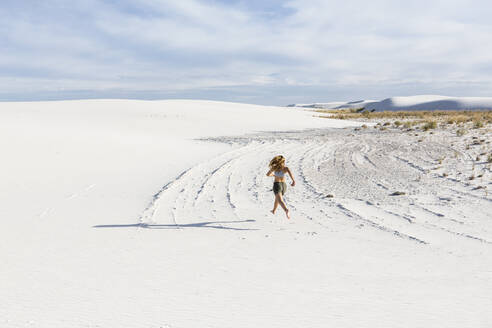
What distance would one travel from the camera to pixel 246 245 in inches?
246

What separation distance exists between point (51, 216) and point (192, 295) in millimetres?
5043

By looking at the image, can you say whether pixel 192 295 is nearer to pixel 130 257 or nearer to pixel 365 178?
pixel 130 257

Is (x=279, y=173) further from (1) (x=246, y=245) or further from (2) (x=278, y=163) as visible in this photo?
(1) (x=246, y=245)

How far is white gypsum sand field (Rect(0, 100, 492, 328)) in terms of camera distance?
Result: 401cm

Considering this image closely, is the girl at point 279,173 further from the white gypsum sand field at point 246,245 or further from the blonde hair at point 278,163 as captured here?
the white gypsum sand field at point 246,245

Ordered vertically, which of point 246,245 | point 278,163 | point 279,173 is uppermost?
point 278,163

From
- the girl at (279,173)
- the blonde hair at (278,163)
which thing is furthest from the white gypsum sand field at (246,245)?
the blonde hair at (278,163)

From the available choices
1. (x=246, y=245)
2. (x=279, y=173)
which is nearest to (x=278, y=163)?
(x=279, y=173)

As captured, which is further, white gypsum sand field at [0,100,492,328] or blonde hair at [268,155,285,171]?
blonde hair at [268,155,285,171]

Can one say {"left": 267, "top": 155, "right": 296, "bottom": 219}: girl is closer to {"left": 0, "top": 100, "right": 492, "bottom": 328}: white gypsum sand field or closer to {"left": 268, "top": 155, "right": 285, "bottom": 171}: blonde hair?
{"left": 268, "top": 155, "right": 285, "bottom": 171}: blonde hair

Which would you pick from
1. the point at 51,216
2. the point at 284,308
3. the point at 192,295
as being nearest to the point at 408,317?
the point at 284,308

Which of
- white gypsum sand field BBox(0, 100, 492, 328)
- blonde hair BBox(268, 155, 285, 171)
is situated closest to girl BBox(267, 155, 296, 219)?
blonde hair BBox(268, 155, 285, 171)

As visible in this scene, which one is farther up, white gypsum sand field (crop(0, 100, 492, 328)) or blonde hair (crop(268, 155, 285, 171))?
blonde hair (crop(268, 155, 285, 171))

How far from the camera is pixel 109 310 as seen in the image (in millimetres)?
4004
